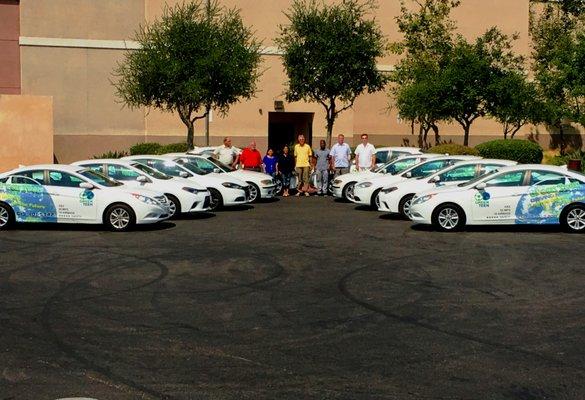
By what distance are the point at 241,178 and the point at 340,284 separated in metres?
13.3

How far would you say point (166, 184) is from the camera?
2114 cm

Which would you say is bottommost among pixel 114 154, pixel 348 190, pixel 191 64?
pixel 348 190

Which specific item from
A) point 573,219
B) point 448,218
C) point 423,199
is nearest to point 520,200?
point 573,219

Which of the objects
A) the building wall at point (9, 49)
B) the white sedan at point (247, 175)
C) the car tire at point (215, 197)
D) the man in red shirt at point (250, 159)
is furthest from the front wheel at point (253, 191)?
the building wall at point (9, 49)

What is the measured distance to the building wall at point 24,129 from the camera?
124 feet

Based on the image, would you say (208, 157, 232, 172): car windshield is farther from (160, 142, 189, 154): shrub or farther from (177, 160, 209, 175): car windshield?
(160, 142, 189, 154): shrub

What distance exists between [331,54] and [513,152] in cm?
800

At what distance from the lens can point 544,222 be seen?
18.2 m

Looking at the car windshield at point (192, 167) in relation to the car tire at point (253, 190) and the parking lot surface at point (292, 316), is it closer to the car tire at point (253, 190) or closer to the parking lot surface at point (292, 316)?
the car tire at point (253, 190)

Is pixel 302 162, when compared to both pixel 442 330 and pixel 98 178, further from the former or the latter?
pixel 442 330

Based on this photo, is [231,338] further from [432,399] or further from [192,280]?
[192,280]

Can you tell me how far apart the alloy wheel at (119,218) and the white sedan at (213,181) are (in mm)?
4414

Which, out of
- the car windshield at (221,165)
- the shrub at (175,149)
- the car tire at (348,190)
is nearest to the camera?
the car windshield at (221,165)

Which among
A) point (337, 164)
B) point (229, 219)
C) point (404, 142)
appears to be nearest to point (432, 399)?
point (229, 219)
